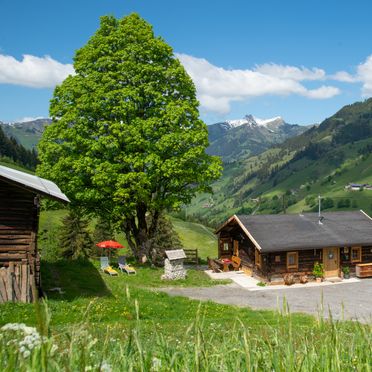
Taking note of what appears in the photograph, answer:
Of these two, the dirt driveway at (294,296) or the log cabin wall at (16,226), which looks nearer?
the log cabin wall at (16,226)

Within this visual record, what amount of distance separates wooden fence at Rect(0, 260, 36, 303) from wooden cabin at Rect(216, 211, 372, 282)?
19.8m

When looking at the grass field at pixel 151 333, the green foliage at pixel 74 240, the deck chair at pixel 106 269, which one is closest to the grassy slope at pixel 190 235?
the green foliage at pixel 74 240

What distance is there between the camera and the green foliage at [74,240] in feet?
202

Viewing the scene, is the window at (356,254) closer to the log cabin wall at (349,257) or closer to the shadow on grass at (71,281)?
the log cabin wall at (349,257)

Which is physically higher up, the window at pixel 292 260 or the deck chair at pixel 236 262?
the window at pixel 292 260

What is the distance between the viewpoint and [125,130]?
31375 mm

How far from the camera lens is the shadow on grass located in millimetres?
22766

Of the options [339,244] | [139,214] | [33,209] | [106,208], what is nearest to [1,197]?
[33,209]

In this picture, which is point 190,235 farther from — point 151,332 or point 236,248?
point 151,332

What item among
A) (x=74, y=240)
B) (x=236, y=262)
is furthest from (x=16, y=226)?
(x=74, y=240)

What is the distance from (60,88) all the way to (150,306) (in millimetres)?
19559

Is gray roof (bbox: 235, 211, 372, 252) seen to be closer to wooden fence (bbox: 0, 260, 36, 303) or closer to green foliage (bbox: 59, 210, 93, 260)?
wooden fence (bbox: 0, 260, 36, 303)

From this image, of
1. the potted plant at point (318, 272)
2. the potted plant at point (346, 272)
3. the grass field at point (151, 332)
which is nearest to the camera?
the grass field at point (151, 332)

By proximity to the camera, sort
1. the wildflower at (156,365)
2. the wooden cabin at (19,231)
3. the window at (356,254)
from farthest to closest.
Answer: the window at (356,254)
the wooden cabin at (19,231)
the wildflower at (156,365)
